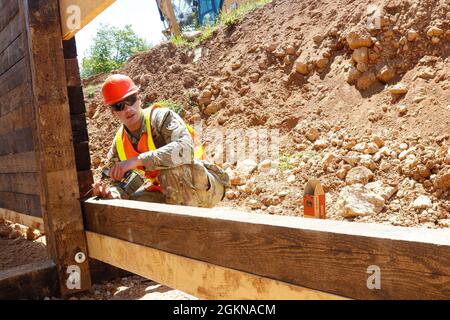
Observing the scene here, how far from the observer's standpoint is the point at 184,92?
380 inches

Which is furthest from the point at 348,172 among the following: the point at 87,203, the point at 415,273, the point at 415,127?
the point at 415,273

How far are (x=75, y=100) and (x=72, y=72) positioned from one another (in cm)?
18

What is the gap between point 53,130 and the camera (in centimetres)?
274

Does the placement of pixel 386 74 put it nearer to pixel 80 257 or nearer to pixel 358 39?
pixel 358 39

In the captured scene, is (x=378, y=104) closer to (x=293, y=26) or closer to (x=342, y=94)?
(x=342, y=94)

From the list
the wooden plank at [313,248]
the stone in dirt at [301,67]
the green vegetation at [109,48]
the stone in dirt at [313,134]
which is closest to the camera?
the wooden plank at [313,248]

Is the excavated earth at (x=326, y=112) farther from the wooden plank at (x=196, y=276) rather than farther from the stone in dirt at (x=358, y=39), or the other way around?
the wooden plank at (x=196, y=276)

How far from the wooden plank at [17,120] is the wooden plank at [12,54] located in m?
0.36

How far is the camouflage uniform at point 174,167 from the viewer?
3.15 metres

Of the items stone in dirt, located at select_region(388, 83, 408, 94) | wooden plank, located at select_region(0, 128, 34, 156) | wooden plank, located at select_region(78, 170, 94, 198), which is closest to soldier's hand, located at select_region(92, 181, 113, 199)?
Result: wooden plank, located at select_region(78, 170, 94, 198)

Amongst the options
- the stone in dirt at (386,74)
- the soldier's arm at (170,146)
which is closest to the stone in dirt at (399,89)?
the stone in dirt at (386,74)

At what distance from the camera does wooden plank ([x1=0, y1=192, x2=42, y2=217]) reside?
3632mm

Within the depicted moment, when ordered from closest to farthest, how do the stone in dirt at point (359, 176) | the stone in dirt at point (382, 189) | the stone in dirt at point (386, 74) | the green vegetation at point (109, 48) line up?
the stone in dirt at point (382, 189) → the stone in dirt at point (359, 176) → the stone in dirt at point (386, 74) → the green vegetation at point (109, 48)

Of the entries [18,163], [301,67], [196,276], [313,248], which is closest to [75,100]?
[18,163]
